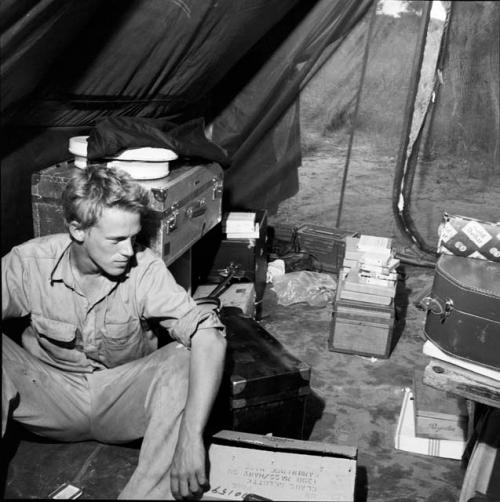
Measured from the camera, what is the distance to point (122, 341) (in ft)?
8.91

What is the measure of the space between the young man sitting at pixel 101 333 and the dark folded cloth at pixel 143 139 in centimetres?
83

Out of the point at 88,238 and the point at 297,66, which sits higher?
the point at 297,66

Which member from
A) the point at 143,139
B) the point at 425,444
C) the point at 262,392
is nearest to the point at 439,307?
the point at 262,392

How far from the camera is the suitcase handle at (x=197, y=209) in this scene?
386cm

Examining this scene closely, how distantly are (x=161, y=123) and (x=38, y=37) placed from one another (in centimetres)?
146

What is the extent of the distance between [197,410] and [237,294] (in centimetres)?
216

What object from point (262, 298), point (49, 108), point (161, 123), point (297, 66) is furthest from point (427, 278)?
point (49, 108)

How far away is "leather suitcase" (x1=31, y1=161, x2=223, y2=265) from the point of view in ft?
11.2

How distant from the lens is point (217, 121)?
5.52 meters

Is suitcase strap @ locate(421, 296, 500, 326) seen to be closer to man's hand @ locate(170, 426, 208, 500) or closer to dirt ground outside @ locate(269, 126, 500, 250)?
man's hand @ locate(170, 426, 208, 500)

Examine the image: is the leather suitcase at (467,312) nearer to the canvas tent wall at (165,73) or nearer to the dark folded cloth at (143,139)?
the dark folded cloth at (143,139)

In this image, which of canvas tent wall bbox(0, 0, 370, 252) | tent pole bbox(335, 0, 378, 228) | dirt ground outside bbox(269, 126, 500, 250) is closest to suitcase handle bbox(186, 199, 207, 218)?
canvas tent wall bbox(0, 0, 370, 252)

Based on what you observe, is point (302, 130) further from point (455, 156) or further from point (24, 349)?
point (24, 349)

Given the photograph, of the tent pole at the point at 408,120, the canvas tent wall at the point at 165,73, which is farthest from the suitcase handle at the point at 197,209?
the tent pole at the point at 408,120
